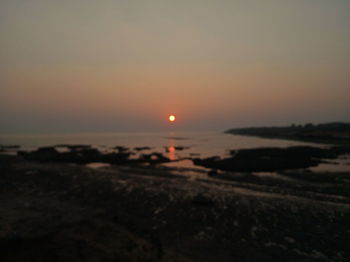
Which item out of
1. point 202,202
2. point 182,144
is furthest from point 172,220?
point 182,144

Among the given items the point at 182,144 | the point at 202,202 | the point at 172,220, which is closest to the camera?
the point at 172,220

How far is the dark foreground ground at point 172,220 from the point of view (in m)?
8.04

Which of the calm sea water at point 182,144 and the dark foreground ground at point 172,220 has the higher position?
the dark foreground ground at point 172,220

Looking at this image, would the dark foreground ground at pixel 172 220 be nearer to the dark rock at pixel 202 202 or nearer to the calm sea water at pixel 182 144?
the dark rock at pixel 202 202

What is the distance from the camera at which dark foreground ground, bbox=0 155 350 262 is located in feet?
26.4

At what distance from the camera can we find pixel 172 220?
45.5 ft

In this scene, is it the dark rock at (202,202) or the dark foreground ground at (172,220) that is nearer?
the dark foreground ground at (172,220)

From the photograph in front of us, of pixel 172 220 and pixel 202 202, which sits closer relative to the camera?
pixel 172 220

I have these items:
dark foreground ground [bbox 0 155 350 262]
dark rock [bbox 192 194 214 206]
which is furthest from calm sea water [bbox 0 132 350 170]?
dark rock [bbox 192 194 214 206]

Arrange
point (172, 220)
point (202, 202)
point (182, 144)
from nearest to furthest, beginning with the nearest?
point (172, 220)
point (202, 202)
point (182, 144)

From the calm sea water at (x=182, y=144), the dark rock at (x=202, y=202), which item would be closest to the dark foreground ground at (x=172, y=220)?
the dark rock at (x=202, y=202)

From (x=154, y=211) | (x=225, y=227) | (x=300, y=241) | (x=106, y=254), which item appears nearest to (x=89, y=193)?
(x=154, y=211)

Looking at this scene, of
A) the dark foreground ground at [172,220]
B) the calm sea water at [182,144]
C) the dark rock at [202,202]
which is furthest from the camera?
the calm sea water at [182,144]

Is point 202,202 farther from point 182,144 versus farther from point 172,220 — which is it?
point 182,144
